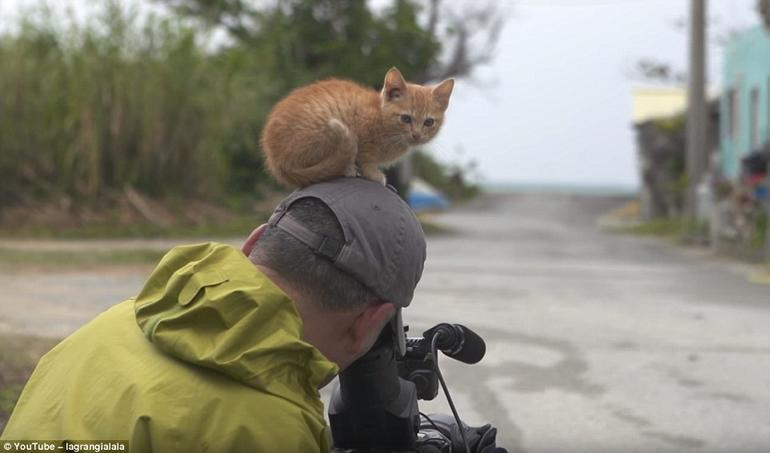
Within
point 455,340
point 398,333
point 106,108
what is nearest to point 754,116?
point 106,108

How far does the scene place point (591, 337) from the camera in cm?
787

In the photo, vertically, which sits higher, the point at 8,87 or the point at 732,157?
the point at 8,87

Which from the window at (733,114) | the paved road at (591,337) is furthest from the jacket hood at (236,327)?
the window at (733,114)

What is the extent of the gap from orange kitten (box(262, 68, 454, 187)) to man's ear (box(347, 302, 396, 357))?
0.39 meters

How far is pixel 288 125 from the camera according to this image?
2.76 m

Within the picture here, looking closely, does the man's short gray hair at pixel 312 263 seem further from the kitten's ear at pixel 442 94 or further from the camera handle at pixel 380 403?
the kitten's ear at pixel 442 94

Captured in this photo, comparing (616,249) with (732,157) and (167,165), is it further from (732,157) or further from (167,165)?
(732,157)

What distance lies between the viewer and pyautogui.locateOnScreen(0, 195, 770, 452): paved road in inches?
214

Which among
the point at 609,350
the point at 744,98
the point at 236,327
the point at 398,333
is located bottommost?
the point at 744,98

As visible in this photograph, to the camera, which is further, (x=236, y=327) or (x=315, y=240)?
(x=315, y=240)

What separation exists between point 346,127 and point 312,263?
748mm

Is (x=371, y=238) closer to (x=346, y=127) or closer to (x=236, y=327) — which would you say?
(x=236, y=327)

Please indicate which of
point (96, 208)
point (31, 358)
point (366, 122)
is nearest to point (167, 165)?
point (96, 208)

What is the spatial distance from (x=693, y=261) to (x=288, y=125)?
12707 mm
